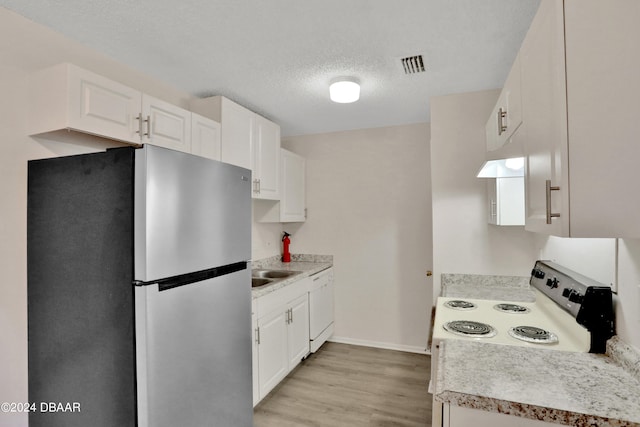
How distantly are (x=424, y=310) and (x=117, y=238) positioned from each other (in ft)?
9.53

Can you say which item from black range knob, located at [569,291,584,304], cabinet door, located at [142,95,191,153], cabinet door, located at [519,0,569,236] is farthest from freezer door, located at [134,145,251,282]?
black range knob, located at [569,291,584,304]

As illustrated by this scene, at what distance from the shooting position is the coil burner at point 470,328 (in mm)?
1448

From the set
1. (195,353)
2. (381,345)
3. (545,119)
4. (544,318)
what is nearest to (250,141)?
(195,353)

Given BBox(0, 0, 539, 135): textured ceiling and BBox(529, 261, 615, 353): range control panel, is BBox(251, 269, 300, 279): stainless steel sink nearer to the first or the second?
BBox(0, 0, 539, 135): textured ceiling

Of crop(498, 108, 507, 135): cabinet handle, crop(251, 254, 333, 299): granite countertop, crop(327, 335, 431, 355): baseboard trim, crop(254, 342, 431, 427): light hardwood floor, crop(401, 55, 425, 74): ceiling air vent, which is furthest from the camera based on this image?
crop(327, 335, 431, 355): baseboard trim

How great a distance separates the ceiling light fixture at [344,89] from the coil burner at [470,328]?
1.61 metres

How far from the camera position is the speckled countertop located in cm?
217

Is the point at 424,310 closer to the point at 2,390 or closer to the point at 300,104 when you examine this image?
the point at 300,104

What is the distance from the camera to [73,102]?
1556mm

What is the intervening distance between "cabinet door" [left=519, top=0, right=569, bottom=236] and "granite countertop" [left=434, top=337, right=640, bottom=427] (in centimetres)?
46

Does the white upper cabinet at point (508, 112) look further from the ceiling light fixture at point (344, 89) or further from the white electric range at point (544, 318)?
the ceiling light fixture at point (344, 89)

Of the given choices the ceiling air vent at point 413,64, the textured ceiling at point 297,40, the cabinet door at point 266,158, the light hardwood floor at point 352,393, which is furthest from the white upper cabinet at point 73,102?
the light hardwood floor at point 352,393

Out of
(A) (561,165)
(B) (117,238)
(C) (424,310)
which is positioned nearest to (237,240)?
(B) (117,238)

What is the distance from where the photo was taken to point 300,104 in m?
2.87
